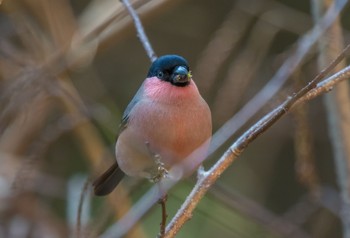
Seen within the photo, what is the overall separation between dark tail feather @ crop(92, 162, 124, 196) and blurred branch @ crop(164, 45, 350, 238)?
→ 84 cm

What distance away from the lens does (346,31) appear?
347 centimetres

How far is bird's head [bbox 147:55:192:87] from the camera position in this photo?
81.1 inches

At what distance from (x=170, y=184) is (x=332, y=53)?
935 millimetres

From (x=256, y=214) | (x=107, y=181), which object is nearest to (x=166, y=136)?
(x=107, y=181)

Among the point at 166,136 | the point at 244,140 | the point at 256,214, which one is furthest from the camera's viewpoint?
the point at 256,214

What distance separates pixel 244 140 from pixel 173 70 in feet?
2.11

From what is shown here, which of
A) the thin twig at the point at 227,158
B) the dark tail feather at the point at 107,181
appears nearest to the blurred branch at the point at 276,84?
the thin twig at the point at 227,158

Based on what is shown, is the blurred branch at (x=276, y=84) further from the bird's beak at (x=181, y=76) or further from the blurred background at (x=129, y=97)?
the bird's beak at (x=181, y=76)

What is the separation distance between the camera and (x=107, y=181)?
2486 mm

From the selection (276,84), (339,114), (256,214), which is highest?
(276,84)

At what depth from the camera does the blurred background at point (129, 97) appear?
7.74 feet

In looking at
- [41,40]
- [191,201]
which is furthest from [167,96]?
A: [41,40]

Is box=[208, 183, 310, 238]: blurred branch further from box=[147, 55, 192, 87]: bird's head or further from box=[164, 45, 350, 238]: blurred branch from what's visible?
box=[164, 45, 350, 238]: blurred branch

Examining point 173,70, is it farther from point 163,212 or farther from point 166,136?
point 163,212
